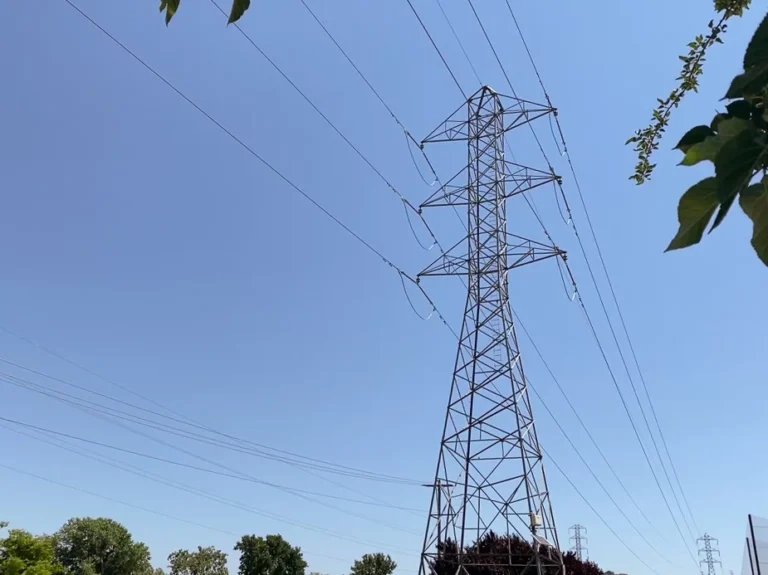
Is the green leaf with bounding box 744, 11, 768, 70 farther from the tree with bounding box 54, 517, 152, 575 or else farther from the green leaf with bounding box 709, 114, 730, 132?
the tree with bounding box 54, 517, 152, 575

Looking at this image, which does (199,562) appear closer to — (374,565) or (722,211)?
(374,565)

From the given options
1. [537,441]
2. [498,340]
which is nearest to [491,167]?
[498,340]

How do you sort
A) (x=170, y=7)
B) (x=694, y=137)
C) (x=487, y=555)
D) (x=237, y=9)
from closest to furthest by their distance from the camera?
(x=694, y=137) < (x=237, y=9) < (x=170, y=7) < (x=487, y=555)

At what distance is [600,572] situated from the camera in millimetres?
17656

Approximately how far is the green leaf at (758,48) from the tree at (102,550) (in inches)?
A: 2347

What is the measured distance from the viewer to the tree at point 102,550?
50906 millimetres

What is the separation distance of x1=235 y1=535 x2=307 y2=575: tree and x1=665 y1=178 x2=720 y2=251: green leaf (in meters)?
52.3

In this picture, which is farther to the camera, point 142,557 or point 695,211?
point 142,557

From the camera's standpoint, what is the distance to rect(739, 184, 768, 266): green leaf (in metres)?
0.87

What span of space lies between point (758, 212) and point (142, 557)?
6098cm

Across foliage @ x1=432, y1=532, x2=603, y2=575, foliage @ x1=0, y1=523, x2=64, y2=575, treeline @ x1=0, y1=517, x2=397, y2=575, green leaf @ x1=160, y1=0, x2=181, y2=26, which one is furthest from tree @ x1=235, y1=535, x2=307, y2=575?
green leaf @ x1=160, y1=0, x2=181, y2=26

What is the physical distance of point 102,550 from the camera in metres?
51.3

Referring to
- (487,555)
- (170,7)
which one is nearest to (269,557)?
(487,555)

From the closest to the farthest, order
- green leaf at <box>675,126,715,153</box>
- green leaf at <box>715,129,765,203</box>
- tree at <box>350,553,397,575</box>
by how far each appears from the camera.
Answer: green leaf at <box>715,129,765,203</box> → green leaf at <box>675,126,715,153</box> → tree at <box>350,553,397,575</box>
